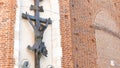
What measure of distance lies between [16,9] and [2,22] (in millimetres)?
382

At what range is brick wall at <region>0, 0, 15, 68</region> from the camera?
5.49m

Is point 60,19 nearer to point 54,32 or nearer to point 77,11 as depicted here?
point 54,32

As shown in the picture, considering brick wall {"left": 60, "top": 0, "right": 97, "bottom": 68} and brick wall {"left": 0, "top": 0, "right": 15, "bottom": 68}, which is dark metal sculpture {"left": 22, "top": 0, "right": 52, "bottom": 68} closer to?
brick wall {"left": 0, "top": 0, "right": 15, "bottom": 68}

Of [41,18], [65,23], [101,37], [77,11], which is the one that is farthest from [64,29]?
[101,37]

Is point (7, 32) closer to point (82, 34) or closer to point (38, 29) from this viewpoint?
point (38, 29)

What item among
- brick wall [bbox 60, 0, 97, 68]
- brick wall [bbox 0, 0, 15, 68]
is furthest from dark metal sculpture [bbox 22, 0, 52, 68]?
brick wall [bbox 60, 0, 97, 68]

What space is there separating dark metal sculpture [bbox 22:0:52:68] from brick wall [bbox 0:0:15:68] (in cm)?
30

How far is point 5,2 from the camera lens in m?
5.86

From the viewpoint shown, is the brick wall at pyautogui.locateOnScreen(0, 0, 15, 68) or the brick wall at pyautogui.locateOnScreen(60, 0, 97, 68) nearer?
the brick wall at pyautogui.locateOnScreen(0, 0, 15, 68)

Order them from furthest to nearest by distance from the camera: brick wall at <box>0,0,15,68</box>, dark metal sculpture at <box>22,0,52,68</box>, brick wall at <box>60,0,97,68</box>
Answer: brick wall at <box>60,0,97,68</box> → dark metal sculpture at <box>22,0,52,68</box> → brick wall at <box>0,0,15,68</box>

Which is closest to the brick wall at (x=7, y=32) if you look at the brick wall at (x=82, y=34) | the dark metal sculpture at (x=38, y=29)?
the dark metal sculpture at (x=38, y=29)

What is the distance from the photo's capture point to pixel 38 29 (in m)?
5.99

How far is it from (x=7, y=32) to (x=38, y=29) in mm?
650

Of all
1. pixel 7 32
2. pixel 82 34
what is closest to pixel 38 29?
pixel 7 32
